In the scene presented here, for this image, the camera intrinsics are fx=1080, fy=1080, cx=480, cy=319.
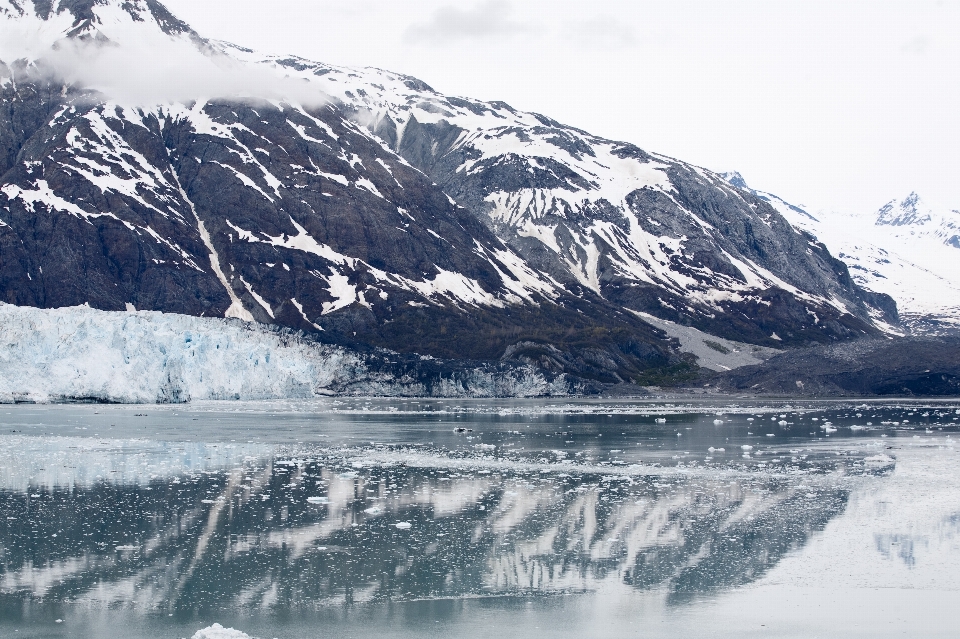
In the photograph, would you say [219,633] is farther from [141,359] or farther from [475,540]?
[141,359]

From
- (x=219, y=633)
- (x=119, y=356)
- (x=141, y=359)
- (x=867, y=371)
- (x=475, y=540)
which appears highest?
(x=119, y=356)

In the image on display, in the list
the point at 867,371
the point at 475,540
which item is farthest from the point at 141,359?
the point at 867,371

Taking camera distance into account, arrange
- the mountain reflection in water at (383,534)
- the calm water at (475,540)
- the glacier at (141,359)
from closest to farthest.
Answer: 1. the calm water at (475,540)
2. the mountain reflection in water at (383,534)
3. the glacier at (141,359)

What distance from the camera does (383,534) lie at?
3441cm

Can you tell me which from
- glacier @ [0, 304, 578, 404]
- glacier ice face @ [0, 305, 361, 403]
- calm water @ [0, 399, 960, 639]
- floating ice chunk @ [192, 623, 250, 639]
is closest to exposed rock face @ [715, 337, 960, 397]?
glacier @ [0, 304, 578, 404]

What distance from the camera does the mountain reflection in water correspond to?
27703 millimetres

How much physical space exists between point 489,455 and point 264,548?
2898cm

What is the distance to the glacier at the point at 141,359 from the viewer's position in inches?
4122

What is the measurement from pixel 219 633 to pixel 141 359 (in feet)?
296

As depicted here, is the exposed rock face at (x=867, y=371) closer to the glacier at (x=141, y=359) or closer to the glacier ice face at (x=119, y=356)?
the glacier at (x=141, y=359)

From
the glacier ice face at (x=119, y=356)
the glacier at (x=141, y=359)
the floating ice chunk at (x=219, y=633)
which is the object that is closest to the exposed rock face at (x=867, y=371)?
the glacier at (x=141, y=359)

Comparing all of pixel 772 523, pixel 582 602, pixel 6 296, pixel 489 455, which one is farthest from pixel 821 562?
pixel 6 296

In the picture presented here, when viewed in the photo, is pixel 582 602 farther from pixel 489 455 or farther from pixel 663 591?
pixel 489 455

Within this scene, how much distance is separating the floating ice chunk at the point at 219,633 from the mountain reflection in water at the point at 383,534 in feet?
8.79
